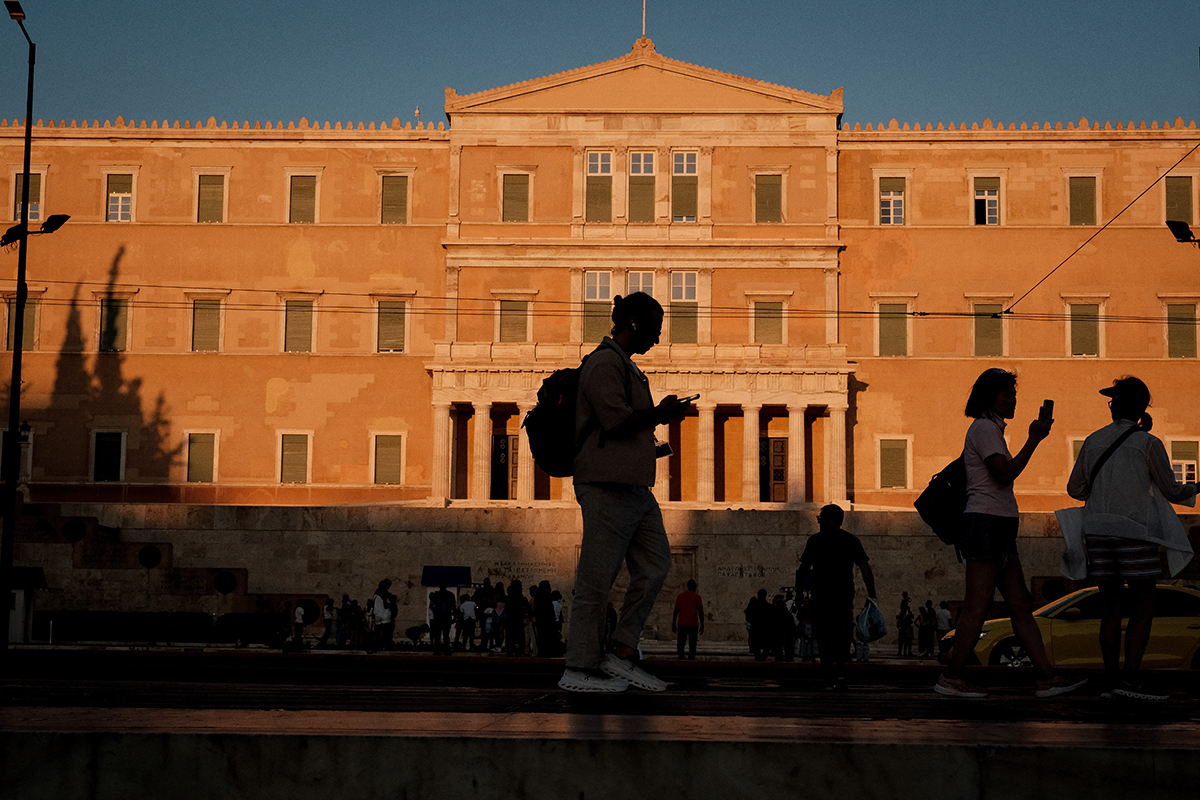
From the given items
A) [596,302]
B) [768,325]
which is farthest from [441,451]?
[768,325]

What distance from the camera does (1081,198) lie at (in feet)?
139

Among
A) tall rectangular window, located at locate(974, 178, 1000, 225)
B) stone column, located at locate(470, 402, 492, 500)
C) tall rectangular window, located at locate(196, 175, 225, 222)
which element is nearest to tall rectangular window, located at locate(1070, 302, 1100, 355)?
tall rectangular window, located at locate(974, 178, 1000, 225)

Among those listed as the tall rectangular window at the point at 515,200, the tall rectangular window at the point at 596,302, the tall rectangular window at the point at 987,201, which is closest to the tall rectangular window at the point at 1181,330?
the tall rectangular window at the point at 987,201

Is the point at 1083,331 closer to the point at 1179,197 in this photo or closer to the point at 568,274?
the point at 1179,197

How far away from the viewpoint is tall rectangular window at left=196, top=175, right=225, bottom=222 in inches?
1690

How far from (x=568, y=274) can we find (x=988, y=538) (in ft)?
115

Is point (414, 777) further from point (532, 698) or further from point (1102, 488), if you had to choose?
point (1102, 488)

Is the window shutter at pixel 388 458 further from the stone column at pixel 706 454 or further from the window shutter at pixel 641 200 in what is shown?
the window shutter at pixel 641 200

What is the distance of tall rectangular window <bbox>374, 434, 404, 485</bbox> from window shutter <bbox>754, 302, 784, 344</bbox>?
11504 mm

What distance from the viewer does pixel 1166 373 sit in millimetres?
41312

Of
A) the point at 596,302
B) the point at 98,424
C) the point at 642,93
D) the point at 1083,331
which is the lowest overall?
the point at 98,424

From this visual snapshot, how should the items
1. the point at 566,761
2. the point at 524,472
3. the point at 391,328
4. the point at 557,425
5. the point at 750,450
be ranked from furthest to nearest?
the point at 391,328 < the point at 750,450 < the point at 524,472 < the point at 557,425 < the point at 566,761

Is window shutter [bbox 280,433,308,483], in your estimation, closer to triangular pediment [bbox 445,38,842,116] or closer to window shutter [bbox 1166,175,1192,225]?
triangular pediment [bbox 445,38,842,116]

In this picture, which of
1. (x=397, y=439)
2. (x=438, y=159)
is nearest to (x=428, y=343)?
(x=397, y=439)
